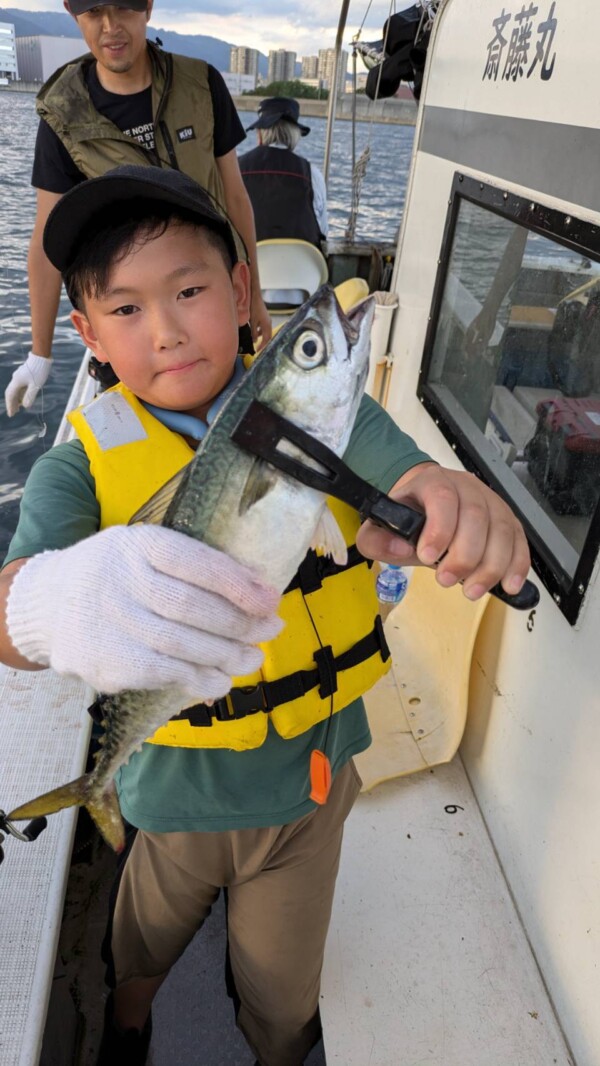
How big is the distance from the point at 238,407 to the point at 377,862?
87.8 inches

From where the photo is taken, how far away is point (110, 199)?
1835 mm

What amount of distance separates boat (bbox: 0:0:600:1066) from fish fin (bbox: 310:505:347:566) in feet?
3.53

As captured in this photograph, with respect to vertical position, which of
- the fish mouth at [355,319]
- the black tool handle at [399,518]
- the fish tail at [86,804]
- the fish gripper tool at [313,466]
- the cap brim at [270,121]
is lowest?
the fish tail at [86,804]

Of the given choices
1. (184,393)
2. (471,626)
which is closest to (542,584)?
(471,626)

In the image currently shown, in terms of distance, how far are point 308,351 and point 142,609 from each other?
628mm

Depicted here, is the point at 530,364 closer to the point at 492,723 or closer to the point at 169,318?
the point at 492,723

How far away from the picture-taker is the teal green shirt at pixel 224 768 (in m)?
1.91

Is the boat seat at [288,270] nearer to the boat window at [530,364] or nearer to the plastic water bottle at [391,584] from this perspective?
the boat window at [530,364]

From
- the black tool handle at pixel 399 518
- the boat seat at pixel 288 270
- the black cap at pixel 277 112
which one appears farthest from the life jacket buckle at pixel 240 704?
the black cap at pixel 277 112

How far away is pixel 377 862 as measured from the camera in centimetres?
287

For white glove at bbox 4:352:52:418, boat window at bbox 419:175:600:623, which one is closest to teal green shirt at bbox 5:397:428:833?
boat window at bbox 419:175:600:623

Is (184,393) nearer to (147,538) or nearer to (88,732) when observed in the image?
(147,538)

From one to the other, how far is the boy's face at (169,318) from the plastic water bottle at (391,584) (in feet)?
7.40

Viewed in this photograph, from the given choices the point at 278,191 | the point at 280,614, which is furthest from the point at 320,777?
the point at 278,191
